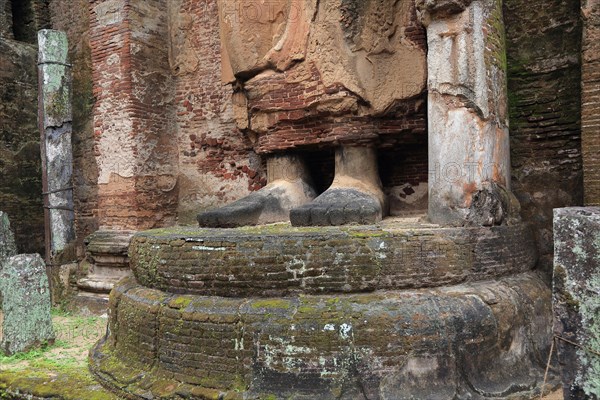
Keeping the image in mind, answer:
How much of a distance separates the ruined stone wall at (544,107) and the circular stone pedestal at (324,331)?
3.81 ft

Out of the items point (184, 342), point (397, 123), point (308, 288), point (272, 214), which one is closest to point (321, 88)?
point (397, 123)

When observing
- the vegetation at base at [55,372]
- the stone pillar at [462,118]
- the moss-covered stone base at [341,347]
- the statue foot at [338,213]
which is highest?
the stone pillar at [462,118]

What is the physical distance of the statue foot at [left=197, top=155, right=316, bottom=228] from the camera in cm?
443

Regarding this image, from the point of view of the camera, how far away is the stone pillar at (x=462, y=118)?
144 inches

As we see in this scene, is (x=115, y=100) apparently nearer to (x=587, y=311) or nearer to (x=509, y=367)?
(x=509, y=367)

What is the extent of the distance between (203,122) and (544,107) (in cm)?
376

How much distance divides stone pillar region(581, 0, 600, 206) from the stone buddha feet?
5.02 ft

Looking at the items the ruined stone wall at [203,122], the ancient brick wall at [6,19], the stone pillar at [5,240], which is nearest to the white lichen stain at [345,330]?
the ruined stone wall at [203,122]

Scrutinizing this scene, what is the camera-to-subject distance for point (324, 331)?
2975mm

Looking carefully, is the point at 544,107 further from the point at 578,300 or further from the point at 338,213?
the point at 578,300

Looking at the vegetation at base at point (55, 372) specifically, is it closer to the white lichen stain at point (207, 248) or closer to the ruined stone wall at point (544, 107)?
the white lichen stain at point (207, 248)

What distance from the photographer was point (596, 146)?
12.8ft

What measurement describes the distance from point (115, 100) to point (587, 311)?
5.44 meters

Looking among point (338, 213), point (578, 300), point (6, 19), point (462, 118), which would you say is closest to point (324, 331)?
point (338, 213)
